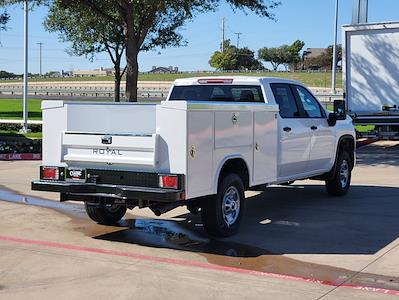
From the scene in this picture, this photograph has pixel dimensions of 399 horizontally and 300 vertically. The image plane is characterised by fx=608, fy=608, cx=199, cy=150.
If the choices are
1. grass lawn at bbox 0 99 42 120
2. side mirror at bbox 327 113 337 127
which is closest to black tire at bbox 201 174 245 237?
side mirror at bbox 327 113 337 127

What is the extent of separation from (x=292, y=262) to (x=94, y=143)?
2809mm

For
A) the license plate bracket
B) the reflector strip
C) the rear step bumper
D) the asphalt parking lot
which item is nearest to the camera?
the asphalt parking lot

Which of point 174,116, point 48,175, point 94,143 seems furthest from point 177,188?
point 48,175

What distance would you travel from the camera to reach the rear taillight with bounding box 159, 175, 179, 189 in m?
7.00

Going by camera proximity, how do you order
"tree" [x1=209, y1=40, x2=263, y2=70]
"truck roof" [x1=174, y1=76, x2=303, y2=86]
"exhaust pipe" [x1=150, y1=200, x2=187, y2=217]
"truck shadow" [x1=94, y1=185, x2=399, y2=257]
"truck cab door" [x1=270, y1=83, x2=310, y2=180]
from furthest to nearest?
"tree" [x1=209, y1=40, x2=263, y2=70]
"truck cab door" [x1=270, y1=83, x2=310, y2=180]
"truck roof" [x1=174, y1=76, x2=303, y2=86]
"truck shadow" [x1=94, y1=185, x2=399, y2=257]
"exhaust pipe" [x1=150, y1=200, x2=187, y2=217]

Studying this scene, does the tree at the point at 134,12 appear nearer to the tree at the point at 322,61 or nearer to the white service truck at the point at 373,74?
the white service truck at the point at 373,74

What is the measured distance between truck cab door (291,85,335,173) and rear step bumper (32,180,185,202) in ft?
12.2

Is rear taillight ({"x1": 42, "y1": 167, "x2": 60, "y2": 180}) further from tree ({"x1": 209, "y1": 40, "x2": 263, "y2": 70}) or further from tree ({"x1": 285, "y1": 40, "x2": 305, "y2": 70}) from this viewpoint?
tree ({"x1": 285, "y1": 40, "x2": 305, "y2": 70})

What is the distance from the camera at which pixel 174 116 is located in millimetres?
6980

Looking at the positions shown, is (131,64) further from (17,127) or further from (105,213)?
(105,213)

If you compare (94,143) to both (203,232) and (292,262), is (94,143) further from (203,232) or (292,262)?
(292,262)

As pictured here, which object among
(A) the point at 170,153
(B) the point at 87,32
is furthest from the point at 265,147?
(B) the point at 87,32

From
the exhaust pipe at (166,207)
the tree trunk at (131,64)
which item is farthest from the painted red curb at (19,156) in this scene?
the exhaust pipe at (166,207)

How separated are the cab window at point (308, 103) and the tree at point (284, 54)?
439 feet
